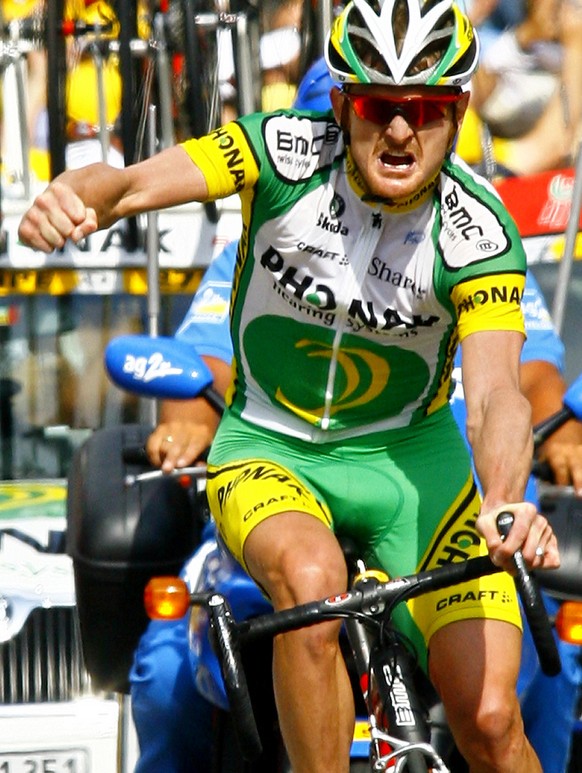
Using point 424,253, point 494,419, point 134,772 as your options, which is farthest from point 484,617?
point 134,772

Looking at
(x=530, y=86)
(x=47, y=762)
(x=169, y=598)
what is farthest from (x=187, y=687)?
(x=530, y=86)

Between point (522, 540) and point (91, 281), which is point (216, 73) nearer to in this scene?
point (91, 281)

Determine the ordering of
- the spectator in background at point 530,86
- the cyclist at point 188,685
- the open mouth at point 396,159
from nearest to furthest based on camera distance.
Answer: the open mouth at point 396,159 → the cyclist at point 188,685 → the spectator in background at point 530,86

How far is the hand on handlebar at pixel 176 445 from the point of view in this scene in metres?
3.98

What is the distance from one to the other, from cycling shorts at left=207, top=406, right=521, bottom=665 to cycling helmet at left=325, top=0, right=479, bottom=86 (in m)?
0.74

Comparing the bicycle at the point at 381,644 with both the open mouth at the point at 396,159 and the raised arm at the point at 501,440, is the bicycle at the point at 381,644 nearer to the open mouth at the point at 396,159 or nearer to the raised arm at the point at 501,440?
the raised arm at the point at 501,440

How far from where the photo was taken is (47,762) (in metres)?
3.94

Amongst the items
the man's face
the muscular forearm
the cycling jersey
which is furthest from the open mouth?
the muscular forearm

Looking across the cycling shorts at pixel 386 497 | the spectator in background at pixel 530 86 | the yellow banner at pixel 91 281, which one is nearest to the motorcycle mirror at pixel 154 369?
the cycling shorts at pixel 386 497

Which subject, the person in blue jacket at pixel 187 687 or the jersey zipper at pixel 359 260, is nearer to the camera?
the jersey zipper at pixel 359 260

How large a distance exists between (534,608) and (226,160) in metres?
1.13

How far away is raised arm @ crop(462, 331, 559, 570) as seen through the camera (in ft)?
9.07

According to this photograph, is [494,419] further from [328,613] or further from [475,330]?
[328,613]

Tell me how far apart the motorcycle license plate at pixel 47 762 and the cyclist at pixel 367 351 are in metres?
0.83
